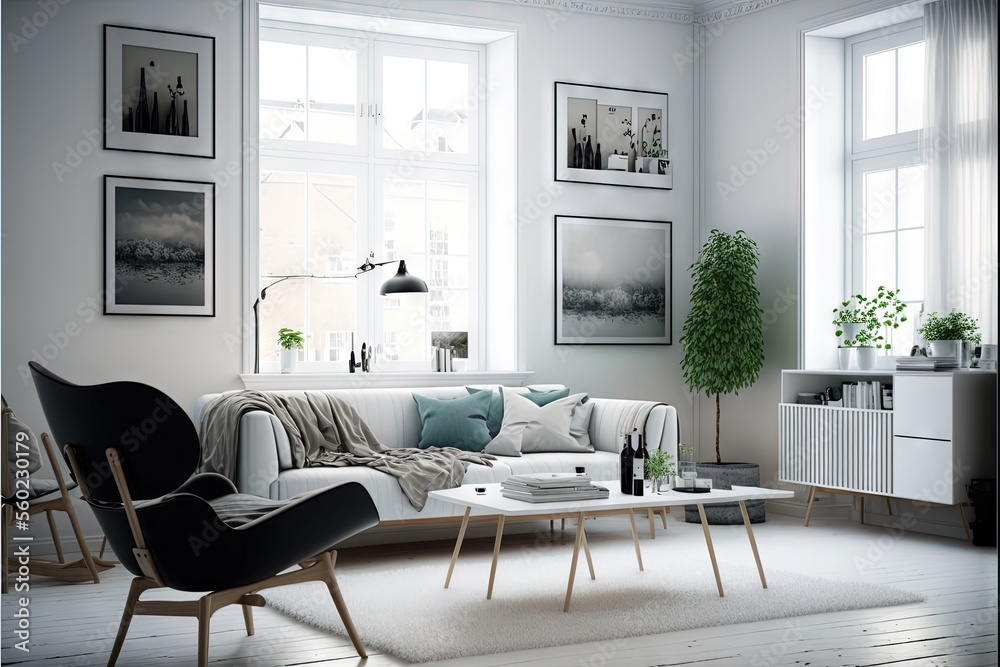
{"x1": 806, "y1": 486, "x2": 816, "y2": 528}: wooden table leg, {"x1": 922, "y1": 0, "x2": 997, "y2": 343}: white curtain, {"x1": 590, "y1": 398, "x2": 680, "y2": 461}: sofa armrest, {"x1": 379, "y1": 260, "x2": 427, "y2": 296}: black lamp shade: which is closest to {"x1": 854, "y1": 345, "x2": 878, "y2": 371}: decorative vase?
{"x1": 922, "y1": 0, "x2": 997, "y2": 343}: white curtain

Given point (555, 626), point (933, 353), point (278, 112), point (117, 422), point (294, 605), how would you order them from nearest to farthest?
1. point (117, 422)
2. point (555, 626)
3. point (294, 605)
4. point (933, 353)
5. point (278, 112)

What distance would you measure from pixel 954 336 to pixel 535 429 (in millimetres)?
2319

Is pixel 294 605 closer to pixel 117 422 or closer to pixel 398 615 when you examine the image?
pixel 398 615

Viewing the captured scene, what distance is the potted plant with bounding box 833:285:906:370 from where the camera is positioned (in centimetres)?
602

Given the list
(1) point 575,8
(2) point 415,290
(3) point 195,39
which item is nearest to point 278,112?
(3) point 195,39

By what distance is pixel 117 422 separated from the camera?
304 cm

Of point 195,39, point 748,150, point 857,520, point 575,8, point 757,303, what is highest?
point 575,8

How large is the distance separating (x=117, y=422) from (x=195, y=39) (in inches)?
134

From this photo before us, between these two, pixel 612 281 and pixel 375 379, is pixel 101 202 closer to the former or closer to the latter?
pixel 375 379

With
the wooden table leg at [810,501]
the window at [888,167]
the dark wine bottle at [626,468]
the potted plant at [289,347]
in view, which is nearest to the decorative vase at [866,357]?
the window at [888,167]

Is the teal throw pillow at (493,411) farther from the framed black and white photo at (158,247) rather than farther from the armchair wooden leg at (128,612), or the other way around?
the armchair wooden leg at (128,612)

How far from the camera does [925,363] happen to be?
550 centimetres

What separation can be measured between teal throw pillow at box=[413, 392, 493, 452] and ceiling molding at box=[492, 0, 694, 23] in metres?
2.71

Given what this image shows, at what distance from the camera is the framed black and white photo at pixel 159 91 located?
557 cm
